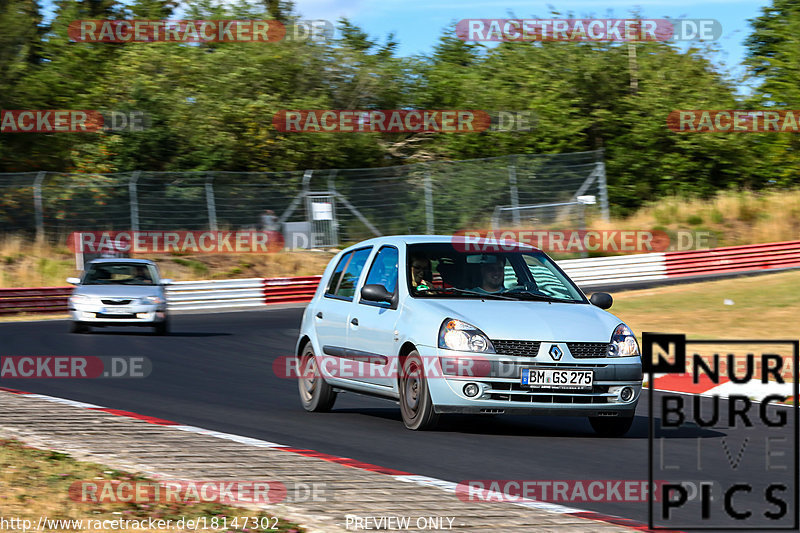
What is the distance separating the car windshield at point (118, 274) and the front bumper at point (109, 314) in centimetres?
76

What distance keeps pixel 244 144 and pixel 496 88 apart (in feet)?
38.8

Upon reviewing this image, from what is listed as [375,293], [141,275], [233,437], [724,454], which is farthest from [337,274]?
[141,275]

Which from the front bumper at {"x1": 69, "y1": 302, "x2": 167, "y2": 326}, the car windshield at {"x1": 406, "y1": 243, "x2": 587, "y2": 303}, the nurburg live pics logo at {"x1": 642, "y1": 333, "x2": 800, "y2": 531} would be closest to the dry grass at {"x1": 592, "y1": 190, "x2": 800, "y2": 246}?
the front bumper at {"x1": 69, "y1": 302, "x2": 167, "y2": 326}

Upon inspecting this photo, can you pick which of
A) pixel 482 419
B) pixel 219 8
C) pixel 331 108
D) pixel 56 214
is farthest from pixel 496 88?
pixel 482 419

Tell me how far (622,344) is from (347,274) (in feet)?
9.42

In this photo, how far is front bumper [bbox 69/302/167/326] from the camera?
66.9 feet

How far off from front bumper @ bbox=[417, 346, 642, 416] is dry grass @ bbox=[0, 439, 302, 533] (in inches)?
118

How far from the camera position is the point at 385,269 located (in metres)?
10.3

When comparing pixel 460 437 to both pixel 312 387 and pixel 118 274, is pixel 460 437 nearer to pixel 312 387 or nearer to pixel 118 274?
pixel 312 387

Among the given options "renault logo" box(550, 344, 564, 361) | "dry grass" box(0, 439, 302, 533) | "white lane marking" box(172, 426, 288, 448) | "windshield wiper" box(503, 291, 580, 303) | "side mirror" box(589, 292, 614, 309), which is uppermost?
"windshield wiper" box(503, 291, 580, 303)

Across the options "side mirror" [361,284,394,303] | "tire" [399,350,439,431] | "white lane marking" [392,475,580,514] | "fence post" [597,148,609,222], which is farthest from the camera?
"fence post" [597,148,609,222]

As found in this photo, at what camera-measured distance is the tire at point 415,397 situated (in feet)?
30.1

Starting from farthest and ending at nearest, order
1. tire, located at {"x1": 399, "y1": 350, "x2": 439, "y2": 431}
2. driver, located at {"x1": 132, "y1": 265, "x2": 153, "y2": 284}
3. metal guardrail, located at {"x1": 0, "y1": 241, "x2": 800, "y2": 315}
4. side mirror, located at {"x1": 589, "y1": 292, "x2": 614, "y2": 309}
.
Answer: metal guardrail, located at {"x1": 0, "y1": 241, "x2": 800, "y2": 315}, driver, located at {"x1": 132, "y1": 265, "x2": 153, "y2": 284}, side mirror, located at {"x1": 589, "y1": 292, "x2": 614, "y2": 309}, tire, located at {"x1": 399, "y1": 350, "x2": 439, "y2": 431}

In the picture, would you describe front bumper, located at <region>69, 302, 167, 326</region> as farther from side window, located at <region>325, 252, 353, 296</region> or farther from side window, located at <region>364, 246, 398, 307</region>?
side window, located at <region>364, 246, 398, 307</region>
